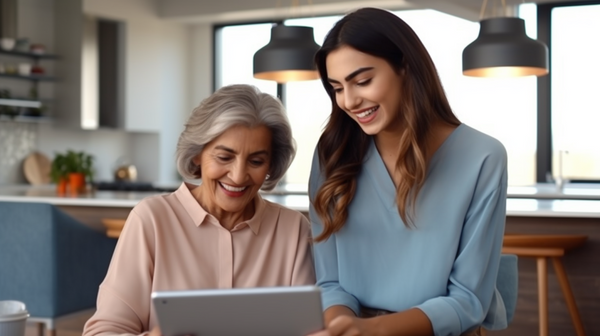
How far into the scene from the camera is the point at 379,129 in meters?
1.77

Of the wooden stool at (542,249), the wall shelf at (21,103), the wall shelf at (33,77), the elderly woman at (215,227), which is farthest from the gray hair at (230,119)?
the wall shelf at (33,77)

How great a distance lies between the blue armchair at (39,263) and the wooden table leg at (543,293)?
2.15 meters

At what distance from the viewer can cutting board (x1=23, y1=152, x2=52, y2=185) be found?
7660mm

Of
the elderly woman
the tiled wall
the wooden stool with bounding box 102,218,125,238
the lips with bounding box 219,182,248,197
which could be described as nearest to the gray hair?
the elderly woman

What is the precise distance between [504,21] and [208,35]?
5058 mm

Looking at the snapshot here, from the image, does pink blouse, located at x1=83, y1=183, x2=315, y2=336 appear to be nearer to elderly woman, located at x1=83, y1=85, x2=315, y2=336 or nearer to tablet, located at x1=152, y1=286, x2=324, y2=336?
elderly woman, located at x1=83, y1=85, x2=315, y2=336

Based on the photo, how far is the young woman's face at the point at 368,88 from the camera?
69.3 inches

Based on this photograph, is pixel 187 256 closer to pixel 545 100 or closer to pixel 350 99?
pixel 350 99

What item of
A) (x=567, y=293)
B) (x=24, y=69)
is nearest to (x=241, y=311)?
(x=567, y=293)

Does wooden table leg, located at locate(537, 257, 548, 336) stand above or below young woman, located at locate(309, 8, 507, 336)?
below

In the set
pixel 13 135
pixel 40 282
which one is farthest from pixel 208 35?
pixel 40 282

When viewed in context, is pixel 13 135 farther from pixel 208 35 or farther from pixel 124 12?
pixel 208 35

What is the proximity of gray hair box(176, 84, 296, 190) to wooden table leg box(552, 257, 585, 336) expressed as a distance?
230cm

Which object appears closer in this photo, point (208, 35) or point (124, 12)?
point (124, 12)
